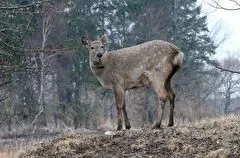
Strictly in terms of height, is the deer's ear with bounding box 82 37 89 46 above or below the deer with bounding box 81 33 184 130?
above

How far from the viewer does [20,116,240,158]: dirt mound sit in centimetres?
753

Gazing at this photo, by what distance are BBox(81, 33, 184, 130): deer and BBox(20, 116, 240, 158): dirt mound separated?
1.30 meters

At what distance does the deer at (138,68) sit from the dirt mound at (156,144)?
1.30 meters

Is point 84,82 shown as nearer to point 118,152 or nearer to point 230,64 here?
point 230,64

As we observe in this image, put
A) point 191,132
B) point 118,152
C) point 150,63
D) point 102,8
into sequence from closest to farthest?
point 118,152, point 191,132, point 150,63, point 102,8

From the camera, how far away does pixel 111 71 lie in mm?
10992

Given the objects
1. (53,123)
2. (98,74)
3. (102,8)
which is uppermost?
(102,8)

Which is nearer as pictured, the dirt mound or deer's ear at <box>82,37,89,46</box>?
the dirt mound

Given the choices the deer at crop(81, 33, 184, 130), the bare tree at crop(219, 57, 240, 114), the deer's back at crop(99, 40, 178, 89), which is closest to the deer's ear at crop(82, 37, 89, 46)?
the deer at crop(81, 33, 184, 130)

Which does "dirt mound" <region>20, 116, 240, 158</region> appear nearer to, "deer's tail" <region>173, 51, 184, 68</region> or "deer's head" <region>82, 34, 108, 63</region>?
"deer's tail" <region>173, 51, 184, 68</region>

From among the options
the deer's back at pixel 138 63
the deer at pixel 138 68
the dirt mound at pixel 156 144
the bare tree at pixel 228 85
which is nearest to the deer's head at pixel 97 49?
the deer at pixel 138 68

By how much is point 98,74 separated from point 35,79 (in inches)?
1200

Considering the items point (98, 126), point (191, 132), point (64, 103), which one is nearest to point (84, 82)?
point (64, 103)

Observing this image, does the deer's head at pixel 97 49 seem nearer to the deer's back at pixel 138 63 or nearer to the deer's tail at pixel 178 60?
the deer's back at pixel 138 63
